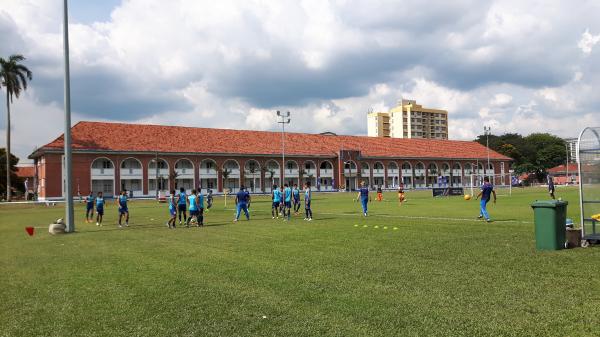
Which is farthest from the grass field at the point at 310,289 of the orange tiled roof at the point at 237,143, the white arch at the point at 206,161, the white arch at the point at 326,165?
the white arch at the point at 326,165

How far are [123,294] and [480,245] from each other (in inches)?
324

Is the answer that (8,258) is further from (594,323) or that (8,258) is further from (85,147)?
(85,147)

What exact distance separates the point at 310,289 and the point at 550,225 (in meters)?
6.37

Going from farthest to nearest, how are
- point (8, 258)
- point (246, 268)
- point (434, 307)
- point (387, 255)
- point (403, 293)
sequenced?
point (8, 258) → point (387, 255) → point (246, 268) → point (403, 293) → point (434, 307)

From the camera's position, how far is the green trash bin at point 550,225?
34.7ft

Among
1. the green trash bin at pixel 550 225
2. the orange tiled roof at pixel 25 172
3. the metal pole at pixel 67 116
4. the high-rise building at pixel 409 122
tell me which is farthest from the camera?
the high-rise building at pixel 409 122

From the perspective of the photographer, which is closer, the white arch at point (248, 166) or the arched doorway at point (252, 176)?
the white arch at point (248, 166)

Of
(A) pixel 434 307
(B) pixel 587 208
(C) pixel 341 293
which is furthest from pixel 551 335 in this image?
(B) pixel 587 208

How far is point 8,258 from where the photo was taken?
12.1 m

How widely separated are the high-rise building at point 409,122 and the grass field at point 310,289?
140 meters

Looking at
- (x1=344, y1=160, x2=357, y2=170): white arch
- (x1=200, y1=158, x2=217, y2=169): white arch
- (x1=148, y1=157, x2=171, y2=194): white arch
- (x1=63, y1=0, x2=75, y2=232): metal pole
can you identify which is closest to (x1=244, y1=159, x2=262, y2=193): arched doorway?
(x1=200, y1=158, x2=217, y2=169): white arch

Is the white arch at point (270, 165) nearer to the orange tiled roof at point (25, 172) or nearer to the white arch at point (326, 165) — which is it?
the white arch at point (326, 165)

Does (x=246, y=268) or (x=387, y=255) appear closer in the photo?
(x=246, y=268)

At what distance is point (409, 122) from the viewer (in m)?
148
